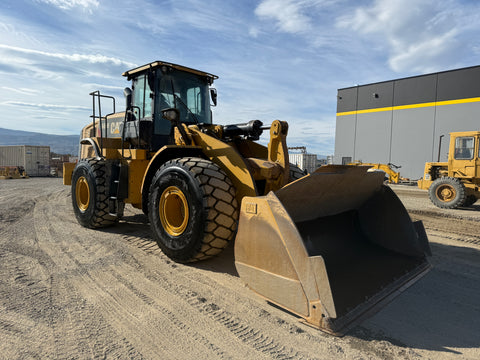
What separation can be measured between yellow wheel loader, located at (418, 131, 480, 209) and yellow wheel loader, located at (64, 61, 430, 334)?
7.44 m

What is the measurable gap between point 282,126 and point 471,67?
821 inches

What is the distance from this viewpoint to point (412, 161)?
21156mm

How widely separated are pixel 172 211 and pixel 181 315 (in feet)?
5.16

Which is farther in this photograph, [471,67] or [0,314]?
[471,67]

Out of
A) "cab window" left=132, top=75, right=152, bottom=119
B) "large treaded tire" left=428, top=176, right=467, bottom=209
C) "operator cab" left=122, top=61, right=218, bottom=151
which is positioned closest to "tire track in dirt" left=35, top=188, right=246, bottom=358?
"operator cab" left=122, top=61, right=218, bottom=151

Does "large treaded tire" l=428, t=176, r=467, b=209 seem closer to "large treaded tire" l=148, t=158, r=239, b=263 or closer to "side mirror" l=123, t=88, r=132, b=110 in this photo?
"large treaded tire" l=148, t=158, r=239, b=263

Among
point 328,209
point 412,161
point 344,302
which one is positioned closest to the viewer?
point 344,302

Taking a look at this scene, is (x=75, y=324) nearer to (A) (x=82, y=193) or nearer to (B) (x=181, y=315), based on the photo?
(B) (x=181, y=315)

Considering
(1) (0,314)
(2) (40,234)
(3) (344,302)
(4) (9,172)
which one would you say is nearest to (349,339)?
(3) (344,302)

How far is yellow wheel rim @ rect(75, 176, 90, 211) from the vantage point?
19.2 feet

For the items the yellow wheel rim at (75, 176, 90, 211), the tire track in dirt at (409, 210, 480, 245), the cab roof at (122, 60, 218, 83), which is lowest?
the tire track in dirt at (409, 210, 480, 245)

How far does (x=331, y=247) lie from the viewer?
3490mm

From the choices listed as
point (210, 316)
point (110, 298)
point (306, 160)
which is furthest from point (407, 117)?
point (110, 298)

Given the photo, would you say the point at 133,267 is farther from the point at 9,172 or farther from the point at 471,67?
the point at 9,172
